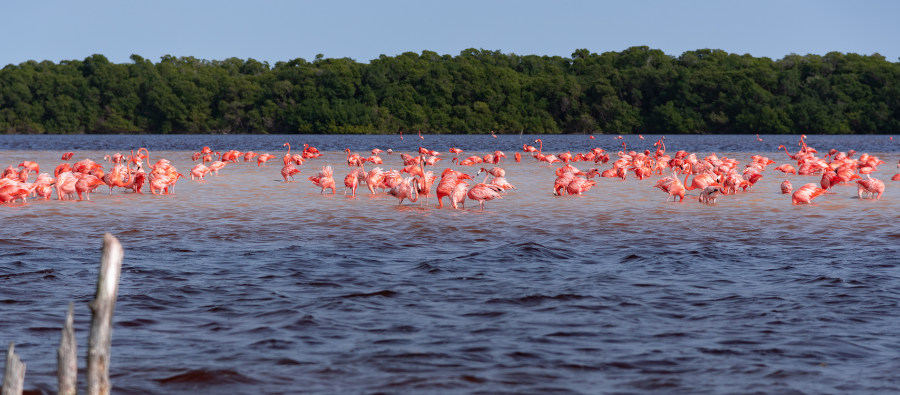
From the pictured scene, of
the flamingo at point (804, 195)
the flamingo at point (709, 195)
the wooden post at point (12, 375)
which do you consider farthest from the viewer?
the flamingo at point (709, 195)

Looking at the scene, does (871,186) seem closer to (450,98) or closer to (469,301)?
(469,301)

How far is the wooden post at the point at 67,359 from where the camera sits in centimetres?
397

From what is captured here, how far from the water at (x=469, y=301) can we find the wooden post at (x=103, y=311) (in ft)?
3.27

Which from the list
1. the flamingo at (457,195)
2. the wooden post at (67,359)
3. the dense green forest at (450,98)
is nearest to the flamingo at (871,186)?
the flamingo at (457,195)

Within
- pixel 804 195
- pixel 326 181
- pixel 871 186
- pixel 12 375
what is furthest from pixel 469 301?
pixel 871 186

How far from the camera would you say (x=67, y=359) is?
13.3 ft

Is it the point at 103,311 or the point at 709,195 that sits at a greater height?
the point at 103,311

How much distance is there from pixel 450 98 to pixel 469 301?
111 metres

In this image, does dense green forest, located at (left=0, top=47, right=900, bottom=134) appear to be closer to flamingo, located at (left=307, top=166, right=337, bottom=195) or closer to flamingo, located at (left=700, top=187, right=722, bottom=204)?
flamingo, located at (left=700, top=187, right=722, bottom=204)

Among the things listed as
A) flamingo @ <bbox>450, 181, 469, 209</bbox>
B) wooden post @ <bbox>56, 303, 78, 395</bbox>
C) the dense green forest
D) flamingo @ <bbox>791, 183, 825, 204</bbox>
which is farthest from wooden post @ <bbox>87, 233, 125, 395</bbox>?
the dense green forest

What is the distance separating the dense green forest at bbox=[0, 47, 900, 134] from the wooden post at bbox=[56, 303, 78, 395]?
10290 cm

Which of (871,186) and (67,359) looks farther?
(871,186)

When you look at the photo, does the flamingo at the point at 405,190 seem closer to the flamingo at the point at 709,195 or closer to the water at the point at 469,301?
the water at the point at 469,301

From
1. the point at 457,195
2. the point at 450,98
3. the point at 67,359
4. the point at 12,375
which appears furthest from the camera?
the point at 450,98
